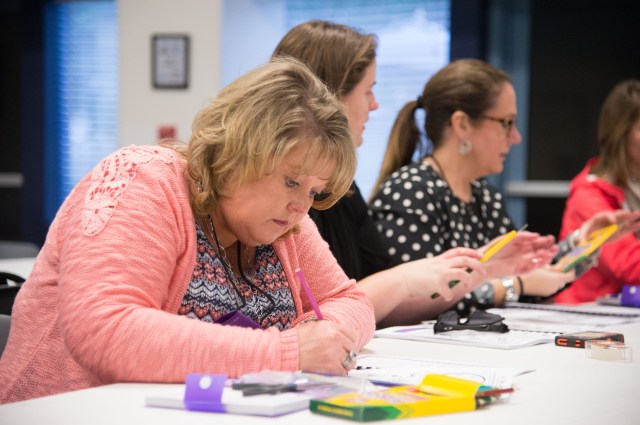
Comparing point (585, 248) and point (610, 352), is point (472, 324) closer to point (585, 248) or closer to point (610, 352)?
point (610, 352)

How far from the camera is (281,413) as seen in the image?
1085 millimetres

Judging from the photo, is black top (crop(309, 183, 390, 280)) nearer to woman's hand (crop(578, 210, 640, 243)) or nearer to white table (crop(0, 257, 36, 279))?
woman's hand (crop(578, 210, 640, 243))

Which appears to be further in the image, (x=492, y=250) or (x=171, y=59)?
(x=171, y=59)

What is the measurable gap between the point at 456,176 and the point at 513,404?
1.72 metres

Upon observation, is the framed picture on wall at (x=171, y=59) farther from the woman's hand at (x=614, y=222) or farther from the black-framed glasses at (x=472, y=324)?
the black-framed glasses at (x=472, y=324)

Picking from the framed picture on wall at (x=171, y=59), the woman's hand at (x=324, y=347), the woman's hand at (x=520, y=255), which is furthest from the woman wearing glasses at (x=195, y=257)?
the framed picture on wall at (x=171, y=59)

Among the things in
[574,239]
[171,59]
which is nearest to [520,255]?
[574,239]

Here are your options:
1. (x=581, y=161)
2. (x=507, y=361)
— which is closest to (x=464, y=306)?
(x=507, y=361)

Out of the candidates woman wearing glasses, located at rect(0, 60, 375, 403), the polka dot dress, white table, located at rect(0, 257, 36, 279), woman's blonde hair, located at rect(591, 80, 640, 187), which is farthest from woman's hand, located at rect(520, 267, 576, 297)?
white table, located at rect(0, 257, 36, 279)

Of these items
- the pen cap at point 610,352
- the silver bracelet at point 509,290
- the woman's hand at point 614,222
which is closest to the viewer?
the pen cap at point 610,352

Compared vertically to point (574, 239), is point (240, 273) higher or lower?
higher

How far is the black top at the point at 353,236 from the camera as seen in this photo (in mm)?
2275

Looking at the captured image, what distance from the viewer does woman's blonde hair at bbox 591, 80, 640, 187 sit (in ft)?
11.1

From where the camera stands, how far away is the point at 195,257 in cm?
143
